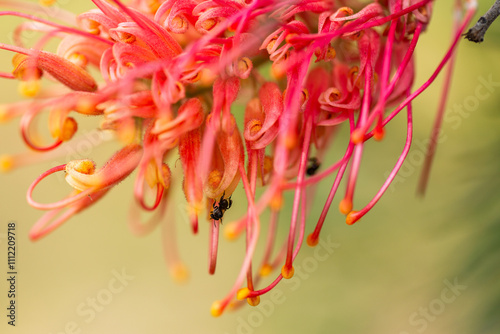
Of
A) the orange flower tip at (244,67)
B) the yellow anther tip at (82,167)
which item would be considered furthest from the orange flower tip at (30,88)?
the orange flower tip at (244,67)

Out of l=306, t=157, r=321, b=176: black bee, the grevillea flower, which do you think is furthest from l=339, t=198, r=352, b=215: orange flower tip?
l=306, t=157, r=321, b=176: black bee

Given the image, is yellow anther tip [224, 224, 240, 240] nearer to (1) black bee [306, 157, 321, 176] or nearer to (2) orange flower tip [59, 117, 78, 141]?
(2) orange flower tip [59, 117, 78, 141]

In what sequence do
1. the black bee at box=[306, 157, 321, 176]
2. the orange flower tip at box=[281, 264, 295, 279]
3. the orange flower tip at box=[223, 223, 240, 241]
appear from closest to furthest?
the orange flower tip at box=[223, 223, 240, 241], the orange flower tip at box=[281, 264, 295, 279], the black bee at box=[306, 157, 321, 176]

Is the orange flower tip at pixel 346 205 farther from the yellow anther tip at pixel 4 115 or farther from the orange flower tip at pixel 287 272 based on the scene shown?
the yellow anther tip at pixel 4 115

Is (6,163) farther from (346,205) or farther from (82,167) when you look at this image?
(346,205)

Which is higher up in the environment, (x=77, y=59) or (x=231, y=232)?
(x=77, y=59)

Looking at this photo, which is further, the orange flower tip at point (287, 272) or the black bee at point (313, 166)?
the black bee at point (313, 166)

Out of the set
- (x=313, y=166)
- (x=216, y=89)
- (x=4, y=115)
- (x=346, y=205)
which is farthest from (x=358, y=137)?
(x=4, y=115)

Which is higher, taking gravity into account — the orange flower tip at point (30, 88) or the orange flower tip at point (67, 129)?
the orange flower tip at point (30, 88)
